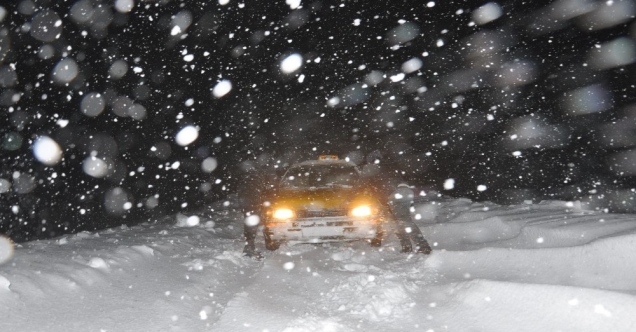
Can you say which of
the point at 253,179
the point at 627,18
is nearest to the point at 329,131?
the point at 253,179

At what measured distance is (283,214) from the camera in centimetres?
608

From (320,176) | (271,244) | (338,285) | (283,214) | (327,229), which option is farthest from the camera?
(320,176)

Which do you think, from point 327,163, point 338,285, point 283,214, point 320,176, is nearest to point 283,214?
point 283,214

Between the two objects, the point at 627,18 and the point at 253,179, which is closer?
the point at 627,18

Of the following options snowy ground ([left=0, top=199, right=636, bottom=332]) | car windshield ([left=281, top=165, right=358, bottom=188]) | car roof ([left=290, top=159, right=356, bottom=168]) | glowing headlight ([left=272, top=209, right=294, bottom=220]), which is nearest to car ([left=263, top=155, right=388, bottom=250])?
glowing headlight ([left=272, top=209, right=294, bottom=220])

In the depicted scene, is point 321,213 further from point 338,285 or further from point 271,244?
point 338,285

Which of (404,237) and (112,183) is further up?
(112,183)

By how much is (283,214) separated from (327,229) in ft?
2.21

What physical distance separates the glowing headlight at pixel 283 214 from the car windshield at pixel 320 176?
44.2 inches

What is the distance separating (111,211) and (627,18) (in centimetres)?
1063

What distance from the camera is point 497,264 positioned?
196 inches

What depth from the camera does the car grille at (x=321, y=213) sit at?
5992mm

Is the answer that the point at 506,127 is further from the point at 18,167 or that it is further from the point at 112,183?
the point at 18,167

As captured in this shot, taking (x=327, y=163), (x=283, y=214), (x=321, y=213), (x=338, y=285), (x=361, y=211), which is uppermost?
(x=327, y=163)
